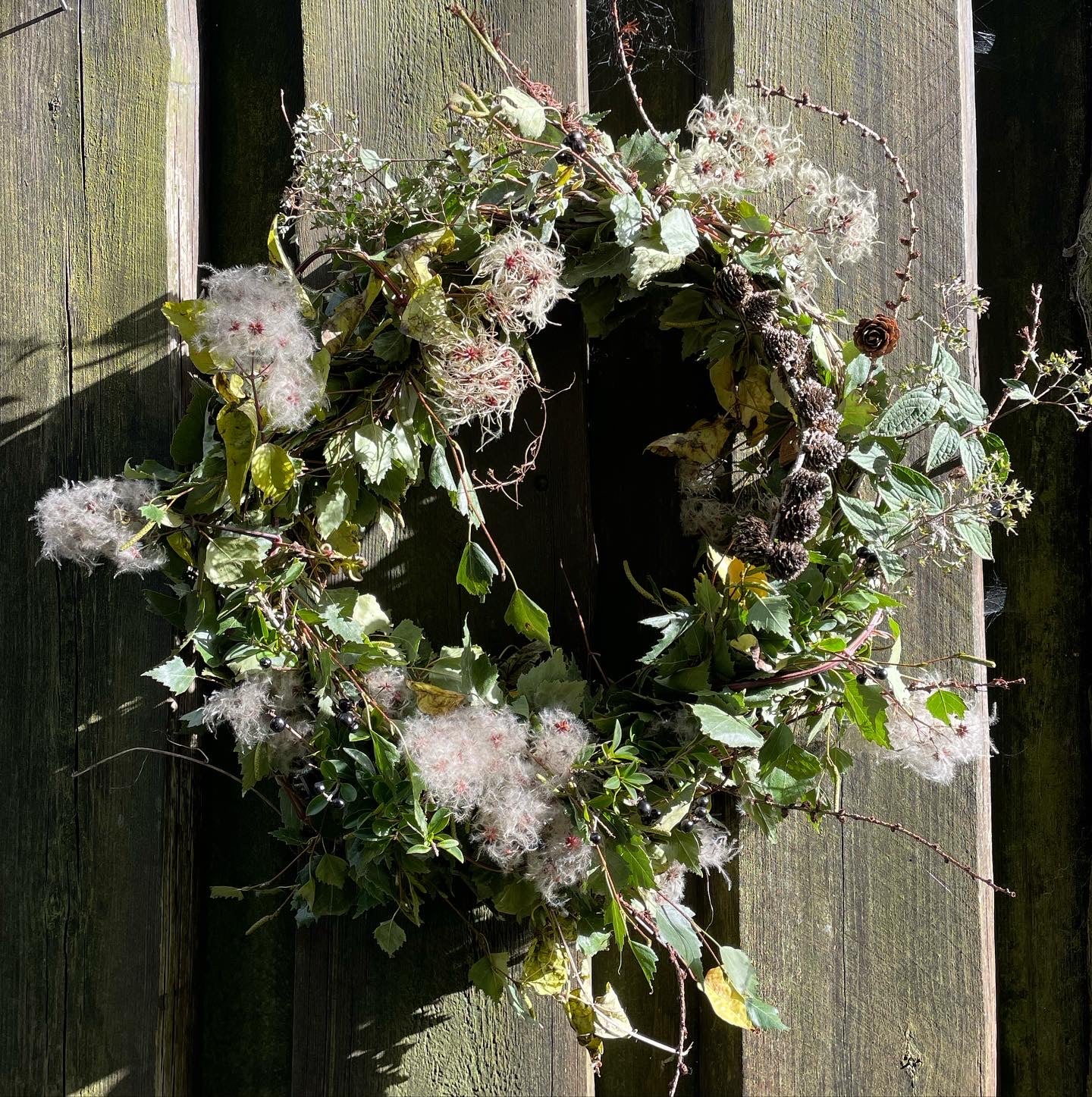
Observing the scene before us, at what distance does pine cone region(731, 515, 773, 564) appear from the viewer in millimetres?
1106

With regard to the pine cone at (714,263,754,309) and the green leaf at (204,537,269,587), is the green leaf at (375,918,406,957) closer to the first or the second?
the green leaf at (204,537,269,587)

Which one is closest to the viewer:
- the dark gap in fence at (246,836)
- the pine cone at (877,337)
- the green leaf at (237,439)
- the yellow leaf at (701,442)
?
the green leaf at (237,439)

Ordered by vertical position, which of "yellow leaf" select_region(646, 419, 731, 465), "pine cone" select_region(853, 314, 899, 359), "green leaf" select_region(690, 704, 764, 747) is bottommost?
"green leaf" select_region(690, 704, 764, 747)

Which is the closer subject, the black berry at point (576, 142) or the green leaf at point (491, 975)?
the black berry at point (576, 142)

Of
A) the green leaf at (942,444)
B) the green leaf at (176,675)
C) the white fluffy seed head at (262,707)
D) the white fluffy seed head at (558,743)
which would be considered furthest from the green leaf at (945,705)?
the green leaf at (176,675)

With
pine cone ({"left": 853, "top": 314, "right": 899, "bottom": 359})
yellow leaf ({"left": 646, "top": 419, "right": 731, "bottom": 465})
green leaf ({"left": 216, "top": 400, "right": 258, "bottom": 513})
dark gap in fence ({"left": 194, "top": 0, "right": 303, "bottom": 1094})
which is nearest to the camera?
green leaf ({"left": 216, "top": 400, "right": 258, "bottom": 513})

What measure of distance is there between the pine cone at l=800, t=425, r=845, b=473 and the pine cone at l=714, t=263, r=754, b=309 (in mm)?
185

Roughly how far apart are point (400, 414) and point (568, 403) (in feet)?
1.09

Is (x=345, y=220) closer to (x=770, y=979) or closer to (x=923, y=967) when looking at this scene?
(x=770, y=979)

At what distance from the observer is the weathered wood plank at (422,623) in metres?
1.34

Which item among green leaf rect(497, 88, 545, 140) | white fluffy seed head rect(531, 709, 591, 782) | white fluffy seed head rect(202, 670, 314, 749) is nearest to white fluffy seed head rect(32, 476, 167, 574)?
white fluffy seed head rect(202, 670, 314, 749)

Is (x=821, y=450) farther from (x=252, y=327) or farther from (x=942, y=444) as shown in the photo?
(x=252, y=327)

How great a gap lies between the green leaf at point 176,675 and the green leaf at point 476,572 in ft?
1.09

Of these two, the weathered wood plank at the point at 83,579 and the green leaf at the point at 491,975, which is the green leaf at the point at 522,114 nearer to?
the weathered wood plank at the point at 83,579
